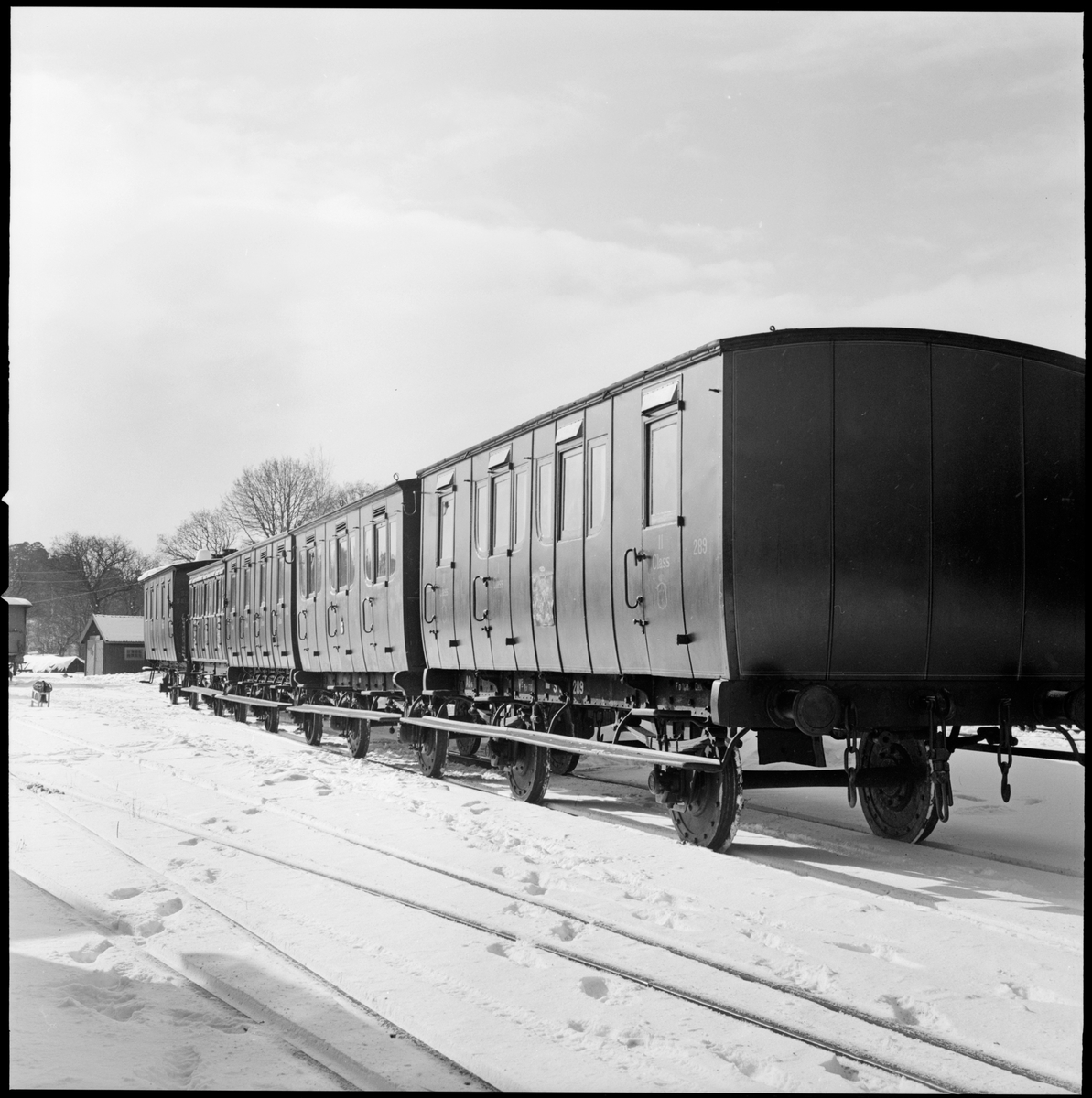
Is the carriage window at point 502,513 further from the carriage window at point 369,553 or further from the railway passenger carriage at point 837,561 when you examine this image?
the carriage window at point 369,553

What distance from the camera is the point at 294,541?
20734mm

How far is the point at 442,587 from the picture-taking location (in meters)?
13.4

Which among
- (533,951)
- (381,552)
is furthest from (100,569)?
(533,951)

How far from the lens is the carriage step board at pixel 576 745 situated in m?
8.05

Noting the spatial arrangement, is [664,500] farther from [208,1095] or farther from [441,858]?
[208,1095]

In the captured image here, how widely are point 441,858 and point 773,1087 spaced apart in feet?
14.6

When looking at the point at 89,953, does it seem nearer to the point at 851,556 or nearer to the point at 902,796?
the point at 851,556

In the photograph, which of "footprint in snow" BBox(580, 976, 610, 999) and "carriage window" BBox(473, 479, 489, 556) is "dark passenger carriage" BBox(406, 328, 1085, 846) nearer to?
"footprint in snow" BBox(580, 976, 610, 999)

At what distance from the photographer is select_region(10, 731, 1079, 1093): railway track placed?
157 inches

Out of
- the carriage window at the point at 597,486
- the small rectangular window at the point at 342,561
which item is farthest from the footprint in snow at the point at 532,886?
the small rectangular window at the point at 342,561

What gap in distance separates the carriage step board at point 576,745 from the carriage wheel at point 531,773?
0.44ft

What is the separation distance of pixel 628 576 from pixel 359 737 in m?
8.45

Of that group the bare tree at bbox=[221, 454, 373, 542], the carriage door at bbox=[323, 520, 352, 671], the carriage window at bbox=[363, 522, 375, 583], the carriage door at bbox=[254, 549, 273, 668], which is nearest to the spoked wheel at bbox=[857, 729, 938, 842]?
the carriage window at bbox=[363, 522, 375, 583]

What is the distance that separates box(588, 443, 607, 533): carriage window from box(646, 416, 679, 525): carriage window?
0.81 m
